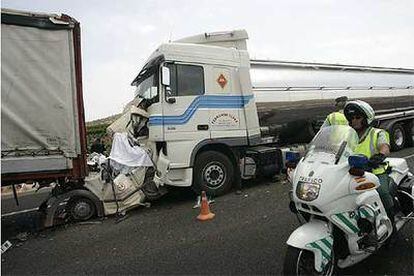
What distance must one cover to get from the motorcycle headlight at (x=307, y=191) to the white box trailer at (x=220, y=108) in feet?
14.4

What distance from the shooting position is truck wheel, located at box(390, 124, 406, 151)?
12.6 meters

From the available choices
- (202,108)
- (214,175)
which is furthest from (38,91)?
(214,175)

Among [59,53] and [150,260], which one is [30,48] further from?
[150,260]

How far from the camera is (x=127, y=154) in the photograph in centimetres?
787

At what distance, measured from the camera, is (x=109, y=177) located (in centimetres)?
731

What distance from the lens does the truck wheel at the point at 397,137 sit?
1258cm

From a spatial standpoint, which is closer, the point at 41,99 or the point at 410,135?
the point at 41,99

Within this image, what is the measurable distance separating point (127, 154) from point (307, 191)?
5000 millimetres

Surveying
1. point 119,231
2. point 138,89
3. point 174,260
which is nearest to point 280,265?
point 174,260

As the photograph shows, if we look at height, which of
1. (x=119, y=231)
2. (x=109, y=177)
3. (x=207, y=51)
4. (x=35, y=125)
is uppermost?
(x=207, y=51)

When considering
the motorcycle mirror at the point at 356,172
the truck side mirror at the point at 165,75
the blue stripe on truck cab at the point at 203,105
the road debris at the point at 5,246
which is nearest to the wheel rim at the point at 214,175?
the blue stripe on truck cab at the point at 203,105

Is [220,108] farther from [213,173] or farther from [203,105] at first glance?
[213,173]

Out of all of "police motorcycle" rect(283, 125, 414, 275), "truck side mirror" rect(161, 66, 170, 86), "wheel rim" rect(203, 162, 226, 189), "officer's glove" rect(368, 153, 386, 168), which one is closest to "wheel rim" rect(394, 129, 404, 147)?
"wheel rim" rect(203, 162, 226, 189)

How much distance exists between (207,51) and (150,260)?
4.59 metres
